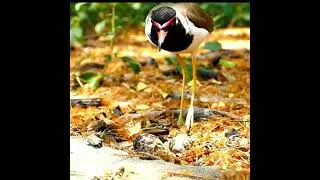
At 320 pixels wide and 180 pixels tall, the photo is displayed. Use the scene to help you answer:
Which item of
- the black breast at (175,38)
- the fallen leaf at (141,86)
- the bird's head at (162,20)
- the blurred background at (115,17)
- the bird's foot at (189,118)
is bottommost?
the bird's foot at (189,118)

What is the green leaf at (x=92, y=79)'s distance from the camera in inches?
131

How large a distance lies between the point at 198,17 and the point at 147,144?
25.4 inches

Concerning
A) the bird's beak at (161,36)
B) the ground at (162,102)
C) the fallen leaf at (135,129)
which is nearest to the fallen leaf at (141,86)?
the ground at (162,102)

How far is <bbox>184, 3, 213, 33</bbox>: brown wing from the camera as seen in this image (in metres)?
2.56

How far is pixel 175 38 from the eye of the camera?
2.44m

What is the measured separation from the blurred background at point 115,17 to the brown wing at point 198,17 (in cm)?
44

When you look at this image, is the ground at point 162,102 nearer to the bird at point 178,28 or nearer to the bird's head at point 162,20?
the bird at point 178,28

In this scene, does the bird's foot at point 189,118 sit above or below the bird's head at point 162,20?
below

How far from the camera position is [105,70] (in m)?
3.64

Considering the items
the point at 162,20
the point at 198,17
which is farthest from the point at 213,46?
the point at 162,20

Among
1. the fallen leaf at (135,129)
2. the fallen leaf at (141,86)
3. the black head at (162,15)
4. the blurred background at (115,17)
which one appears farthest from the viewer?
the blurred background at (115,17)

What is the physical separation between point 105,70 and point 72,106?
77 cm

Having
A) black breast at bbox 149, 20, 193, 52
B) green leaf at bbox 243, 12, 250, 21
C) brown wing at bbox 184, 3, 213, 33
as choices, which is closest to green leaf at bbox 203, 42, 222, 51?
brown wing at bbox 184, 3, 213, 33

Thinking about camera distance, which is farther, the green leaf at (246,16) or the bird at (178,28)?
the green leaf at (246,16)
